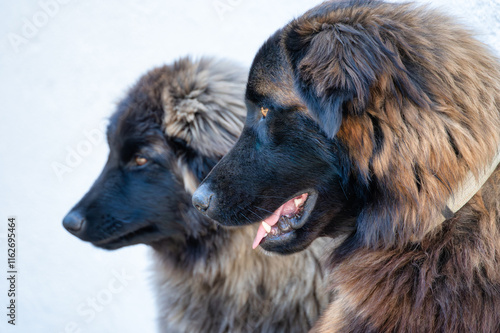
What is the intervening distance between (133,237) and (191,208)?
0.38m

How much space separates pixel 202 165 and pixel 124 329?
1878 millimetres

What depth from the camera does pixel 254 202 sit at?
6.42ft

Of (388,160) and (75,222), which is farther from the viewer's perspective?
(75,222)

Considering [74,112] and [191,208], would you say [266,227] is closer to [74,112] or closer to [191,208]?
[191,208]

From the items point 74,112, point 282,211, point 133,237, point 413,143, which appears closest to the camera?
point 413,143

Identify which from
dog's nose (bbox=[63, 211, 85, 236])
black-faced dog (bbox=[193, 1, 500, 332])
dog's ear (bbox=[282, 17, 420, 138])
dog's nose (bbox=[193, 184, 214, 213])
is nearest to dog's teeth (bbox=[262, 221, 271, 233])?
black-faced dog (bbox=[193, 1, 500, 332])

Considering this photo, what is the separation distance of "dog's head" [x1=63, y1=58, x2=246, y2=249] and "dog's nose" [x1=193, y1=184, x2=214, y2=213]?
0.66m

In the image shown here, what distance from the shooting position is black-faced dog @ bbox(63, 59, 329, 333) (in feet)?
8.97

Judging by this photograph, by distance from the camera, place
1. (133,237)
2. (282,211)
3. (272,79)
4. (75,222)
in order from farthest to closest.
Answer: (133,237) → (75,222) → (282,211) → (272,79)

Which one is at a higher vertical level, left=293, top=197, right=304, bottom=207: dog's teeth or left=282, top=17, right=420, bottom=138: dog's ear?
left=282, top=17, right=420, bottom=138: dog's ear

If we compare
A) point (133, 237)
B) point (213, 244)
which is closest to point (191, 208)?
point (213, 244)

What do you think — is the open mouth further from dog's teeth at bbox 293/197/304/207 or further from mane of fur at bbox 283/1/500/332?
mane of fur at bbox 283/1/500/332

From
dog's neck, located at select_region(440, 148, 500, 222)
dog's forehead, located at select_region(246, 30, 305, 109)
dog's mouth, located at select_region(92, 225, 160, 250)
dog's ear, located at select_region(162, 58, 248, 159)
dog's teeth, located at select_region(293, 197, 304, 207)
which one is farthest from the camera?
dog's mouth, located at select_region(92, 225, 160, 250)

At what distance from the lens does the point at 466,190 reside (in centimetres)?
175
